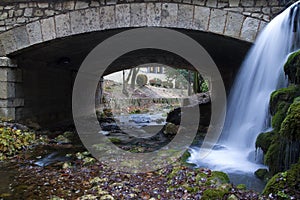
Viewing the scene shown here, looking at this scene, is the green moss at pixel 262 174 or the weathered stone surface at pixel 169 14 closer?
the green moss at pixel 262 174

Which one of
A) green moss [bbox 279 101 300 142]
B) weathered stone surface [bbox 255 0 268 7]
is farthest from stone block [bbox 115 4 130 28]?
green moss [bbox 279 101 300 142]

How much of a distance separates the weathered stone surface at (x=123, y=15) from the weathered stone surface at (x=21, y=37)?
2.06m

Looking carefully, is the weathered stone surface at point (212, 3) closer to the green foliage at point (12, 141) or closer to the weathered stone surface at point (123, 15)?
the weathered stone surface at point (123, 15)

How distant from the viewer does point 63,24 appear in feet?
17.9

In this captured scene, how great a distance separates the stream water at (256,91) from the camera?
4188mm

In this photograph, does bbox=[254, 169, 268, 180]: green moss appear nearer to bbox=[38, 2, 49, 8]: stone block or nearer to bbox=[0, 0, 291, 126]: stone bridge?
bbox=[0, 0, 291, 126]: stone bridge

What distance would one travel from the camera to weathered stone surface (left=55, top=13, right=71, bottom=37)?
17.8 ft

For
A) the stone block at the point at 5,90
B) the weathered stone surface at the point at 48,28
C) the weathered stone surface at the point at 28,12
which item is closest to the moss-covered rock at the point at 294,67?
the weathered stone surface at the point at 48,28

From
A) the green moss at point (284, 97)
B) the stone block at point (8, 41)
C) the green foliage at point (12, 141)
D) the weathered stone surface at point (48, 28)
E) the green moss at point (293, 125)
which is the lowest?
the green foliage at point (12, 141)

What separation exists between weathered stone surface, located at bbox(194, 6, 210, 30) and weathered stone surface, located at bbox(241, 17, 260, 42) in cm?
74

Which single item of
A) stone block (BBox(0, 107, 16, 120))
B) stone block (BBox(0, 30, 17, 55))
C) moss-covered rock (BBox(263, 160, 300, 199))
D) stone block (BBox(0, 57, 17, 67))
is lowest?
moss-covered rock (BBox(263, 160, 300, 199))

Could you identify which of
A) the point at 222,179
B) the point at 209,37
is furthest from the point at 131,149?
the point at 209,37

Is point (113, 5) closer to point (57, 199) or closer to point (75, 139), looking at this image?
point (75, 139)

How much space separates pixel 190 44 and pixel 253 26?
6.17 ft
